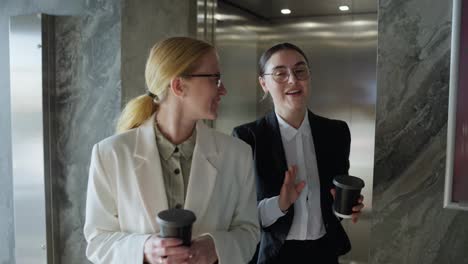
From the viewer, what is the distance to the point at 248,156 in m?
1.89

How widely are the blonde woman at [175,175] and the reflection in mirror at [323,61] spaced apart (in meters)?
1.43

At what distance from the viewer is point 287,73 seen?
7.05ft

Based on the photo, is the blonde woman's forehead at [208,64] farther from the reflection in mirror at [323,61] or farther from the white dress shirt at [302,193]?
the reflection in mirror at [323,61]

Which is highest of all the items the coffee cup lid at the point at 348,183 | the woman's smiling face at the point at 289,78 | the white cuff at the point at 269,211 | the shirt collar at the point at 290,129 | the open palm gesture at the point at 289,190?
the woman's smiling face at the point at 289,78

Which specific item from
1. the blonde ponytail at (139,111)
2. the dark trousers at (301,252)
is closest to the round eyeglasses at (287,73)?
the blonde ponytail at (139,111)

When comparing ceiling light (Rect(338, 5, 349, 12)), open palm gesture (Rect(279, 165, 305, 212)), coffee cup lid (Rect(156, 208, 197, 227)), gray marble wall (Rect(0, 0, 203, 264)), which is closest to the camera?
coffee cup lid (Rect(156, 208, 197, 227))

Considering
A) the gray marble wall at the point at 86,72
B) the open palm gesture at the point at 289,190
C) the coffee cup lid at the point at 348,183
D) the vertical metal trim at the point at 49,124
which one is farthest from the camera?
the vertical metal trim at the point at 49,124

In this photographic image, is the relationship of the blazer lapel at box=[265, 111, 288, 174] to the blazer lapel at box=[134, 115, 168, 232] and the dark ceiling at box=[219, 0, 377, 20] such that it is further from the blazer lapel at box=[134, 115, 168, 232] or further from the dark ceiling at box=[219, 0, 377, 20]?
the dark ceiling at box=[219, 0, 377, 20]

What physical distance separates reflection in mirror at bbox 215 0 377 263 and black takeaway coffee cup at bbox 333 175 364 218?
120cm

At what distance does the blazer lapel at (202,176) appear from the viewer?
176cm

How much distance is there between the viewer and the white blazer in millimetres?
1746

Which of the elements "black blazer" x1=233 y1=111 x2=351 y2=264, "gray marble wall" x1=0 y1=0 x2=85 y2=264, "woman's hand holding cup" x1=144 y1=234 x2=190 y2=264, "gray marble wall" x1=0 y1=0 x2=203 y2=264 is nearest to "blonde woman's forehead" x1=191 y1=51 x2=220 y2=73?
"black blazer" x1=233 y1=111 x2=351 y2=264

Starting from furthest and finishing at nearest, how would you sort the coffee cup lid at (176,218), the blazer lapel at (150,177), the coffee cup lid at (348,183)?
the coffee cup lid at (348,183)
the blazer lapel at (150,177)
the coffee cup lid at (176,218)

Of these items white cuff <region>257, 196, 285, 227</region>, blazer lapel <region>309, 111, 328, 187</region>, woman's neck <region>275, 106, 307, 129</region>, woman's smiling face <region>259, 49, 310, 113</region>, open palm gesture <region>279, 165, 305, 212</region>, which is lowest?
white cuff <region>257, 196, 285, 227</region>
